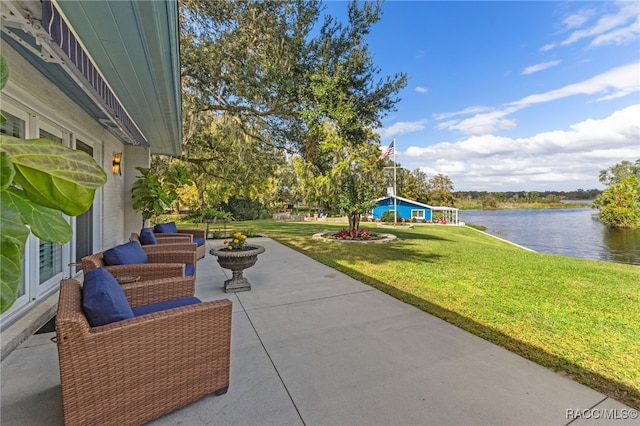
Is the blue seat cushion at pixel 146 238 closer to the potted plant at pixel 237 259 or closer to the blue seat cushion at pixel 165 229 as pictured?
the potted plant at pixel 237 259

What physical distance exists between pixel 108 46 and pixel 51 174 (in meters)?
2.66

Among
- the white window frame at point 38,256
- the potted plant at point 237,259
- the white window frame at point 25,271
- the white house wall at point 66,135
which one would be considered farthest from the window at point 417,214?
the white window frame at point 25,271

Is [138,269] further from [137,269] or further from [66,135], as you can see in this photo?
[66,135]

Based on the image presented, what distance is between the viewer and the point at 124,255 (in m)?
3.16

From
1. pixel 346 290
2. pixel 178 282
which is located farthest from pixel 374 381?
pixel 346 290

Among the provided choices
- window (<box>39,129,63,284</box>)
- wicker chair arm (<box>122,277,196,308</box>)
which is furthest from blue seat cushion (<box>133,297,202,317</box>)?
window (<box>39,129,63,284</box>)

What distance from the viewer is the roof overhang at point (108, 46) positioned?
1.83m

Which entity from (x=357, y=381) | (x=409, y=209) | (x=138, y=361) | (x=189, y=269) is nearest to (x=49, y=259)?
(x=189, y=269)

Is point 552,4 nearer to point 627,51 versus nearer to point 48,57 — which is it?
point 627,51

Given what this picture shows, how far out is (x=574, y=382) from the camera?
209cm

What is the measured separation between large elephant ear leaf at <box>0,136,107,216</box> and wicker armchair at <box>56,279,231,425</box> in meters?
1.14

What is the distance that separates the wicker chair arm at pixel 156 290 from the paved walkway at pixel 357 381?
655 millimetres

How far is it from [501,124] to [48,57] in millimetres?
28936

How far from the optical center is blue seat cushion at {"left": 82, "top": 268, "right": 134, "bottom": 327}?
62.4 inches
